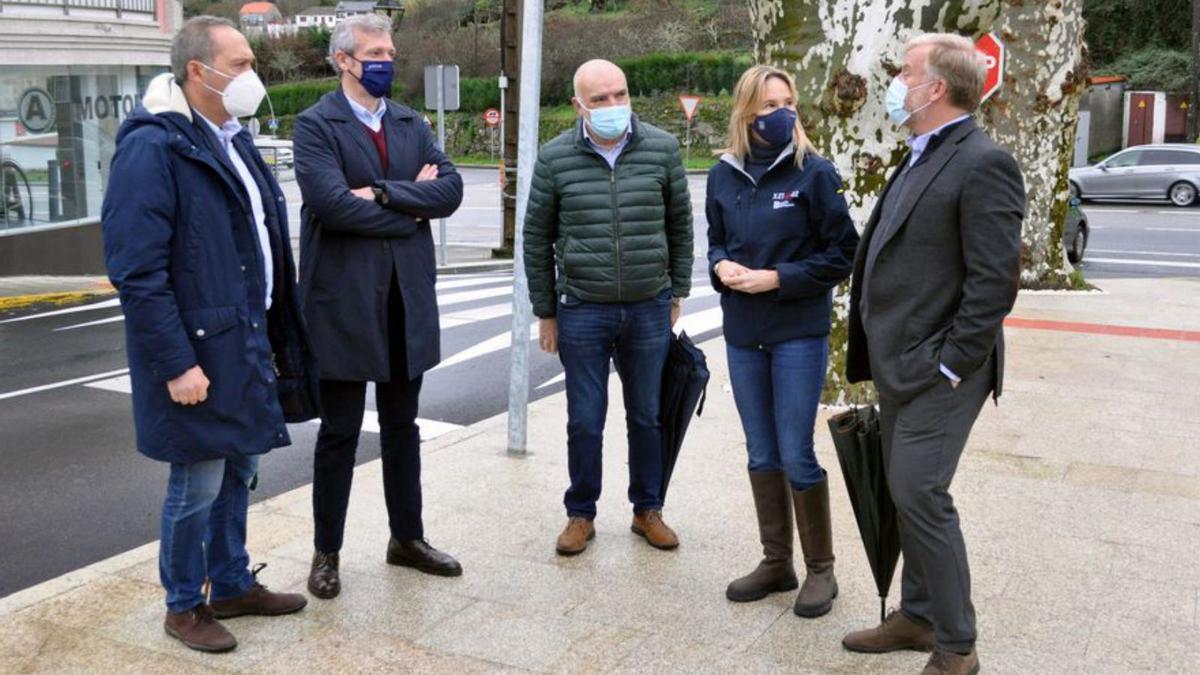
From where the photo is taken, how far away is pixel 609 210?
4.93m

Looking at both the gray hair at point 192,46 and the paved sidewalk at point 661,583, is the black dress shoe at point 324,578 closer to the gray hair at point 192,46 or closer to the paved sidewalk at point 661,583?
the paved sidewalk at point 661,583

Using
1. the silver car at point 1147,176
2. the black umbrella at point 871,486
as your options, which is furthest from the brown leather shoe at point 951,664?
the silver car at point 1147,176

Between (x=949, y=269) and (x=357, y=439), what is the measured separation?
2279mm

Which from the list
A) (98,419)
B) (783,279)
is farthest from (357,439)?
(98,419)

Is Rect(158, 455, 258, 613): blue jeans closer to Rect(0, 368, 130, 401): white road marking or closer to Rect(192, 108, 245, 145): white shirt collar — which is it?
Rect(192, 108, 245, 145): white shirt collar

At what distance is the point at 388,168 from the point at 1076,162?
109 feet

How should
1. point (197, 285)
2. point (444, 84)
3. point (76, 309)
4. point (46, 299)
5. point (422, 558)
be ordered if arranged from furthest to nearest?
Answer: point (444, 84), point (46, 299), point (76, 309), point (422, 558), point (197, 285)

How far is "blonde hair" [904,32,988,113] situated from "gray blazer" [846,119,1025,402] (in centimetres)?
8

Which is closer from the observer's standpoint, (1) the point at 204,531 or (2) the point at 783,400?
(1) the point at 204,531

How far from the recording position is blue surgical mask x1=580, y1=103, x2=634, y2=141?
483 cm

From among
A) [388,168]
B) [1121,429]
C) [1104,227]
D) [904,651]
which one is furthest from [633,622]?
[1104,227]

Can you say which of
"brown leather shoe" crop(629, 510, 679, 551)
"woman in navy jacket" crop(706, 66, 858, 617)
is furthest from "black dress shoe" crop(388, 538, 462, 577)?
"woman in navy jacket" crop(706, 66, 858, 617)

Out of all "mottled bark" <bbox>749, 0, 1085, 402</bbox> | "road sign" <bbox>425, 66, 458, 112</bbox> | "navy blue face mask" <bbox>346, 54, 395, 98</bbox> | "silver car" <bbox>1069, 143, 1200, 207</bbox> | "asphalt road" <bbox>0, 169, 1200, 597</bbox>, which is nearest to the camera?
"navy blue face mask" <bbox>346, 54, 395, 98</bbox>

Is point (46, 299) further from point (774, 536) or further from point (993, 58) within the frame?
point (774, 536)
